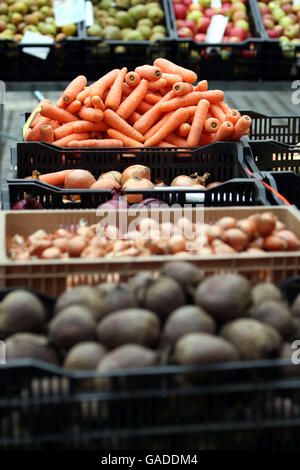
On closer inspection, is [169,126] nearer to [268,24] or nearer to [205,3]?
[268,24]

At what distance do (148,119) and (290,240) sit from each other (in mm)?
1637

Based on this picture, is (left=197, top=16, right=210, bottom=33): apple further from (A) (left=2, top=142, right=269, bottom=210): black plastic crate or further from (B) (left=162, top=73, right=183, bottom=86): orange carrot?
(A) (left=2, top=142, right=269, bottom=210): black plastic crate

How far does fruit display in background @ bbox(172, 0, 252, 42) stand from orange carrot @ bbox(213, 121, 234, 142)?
365cm

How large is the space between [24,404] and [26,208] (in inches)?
53.4

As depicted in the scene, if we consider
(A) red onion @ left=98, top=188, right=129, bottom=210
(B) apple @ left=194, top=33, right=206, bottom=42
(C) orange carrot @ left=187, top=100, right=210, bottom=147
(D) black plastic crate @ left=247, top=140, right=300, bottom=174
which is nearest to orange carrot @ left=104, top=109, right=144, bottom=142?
(C) orange carrot @ left=187, top=100, right=210, bottom=147

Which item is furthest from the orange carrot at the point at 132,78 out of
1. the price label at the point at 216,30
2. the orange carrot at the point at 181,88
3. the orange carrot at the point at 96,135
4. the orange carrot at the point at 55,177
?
the price label at the point at 216,30

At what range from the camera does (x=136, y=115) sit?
365cm

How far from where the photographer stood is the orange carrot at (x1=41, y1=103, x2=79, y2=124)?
3.56 m

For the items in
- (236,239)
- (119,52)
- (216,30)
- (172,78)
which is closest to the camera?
Answer: (236,239)

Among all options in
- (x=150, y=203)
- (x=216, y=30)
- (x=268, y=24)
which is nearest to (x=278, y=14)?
(x=268, y=24)

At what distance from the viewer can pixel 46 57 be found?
667cm

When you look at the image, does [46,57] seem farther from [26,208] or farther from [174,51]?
[26,208]
